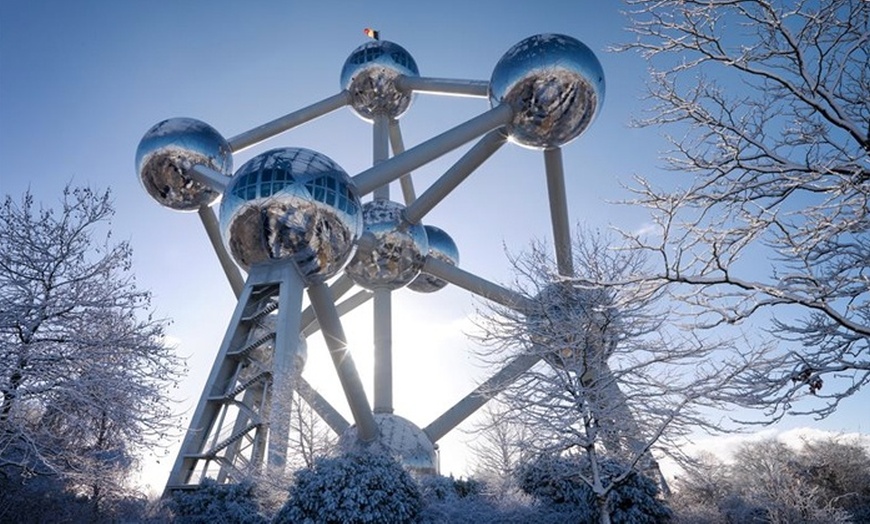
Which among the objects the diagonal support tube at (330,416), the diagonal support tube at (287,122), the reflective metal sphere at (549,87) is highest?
the diagonal support tube at (287,122)

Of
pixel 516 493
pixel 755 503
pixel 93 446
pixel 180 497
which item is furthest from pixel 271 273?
pixel 755 503

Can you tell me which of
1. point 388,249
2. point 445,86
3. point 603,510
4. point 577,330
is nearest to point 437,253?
point 388,249

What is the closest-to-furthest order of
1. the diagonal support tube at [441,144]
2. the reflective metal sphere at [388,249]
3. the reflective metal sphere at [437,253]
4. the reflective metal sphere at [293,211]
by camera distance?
the reflective metal sphere at [293,211] < the diagonal support tube at [441,144] < the reflective metal sphere at [388,249] < the reflective metal sphere at [437,253]

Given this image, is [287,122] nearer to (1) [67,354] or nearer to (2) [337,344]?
(2) [337,344]

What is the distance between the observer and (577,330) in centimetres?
1020

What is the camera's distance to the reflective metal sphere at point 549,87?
15.9 metres

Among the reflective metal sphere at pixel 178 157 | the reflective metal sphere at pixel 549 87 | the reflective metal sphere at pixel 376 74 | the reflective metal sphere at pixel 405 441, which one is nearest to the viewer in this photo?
the reflective metal sphere at pixel 549 87

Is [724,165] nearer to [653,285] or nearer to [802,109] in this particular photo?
[802,109]

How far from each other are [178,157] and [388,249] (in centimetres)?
670

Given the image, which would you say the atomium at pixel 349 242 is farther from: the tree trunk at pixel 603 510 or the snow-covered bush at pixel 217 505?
the tree trunk at pixel 603 510

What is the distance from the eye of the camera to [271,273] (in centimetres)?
1316

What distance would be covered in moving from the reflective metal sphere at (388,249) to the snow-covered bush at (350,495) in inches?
354

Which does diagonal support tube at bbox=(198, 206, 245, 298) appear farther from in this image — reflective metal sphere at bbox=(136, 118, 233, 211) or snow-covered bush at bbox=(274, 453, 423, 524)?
snow-covered bush at bbox=(274, 453, 423, 524)

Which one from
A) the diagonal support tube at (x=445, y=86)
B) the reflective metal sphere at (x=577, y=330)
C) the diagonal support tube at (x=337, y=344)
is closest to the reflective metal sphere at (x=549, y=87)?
the diagonal support tube at (x=445, y=86)
